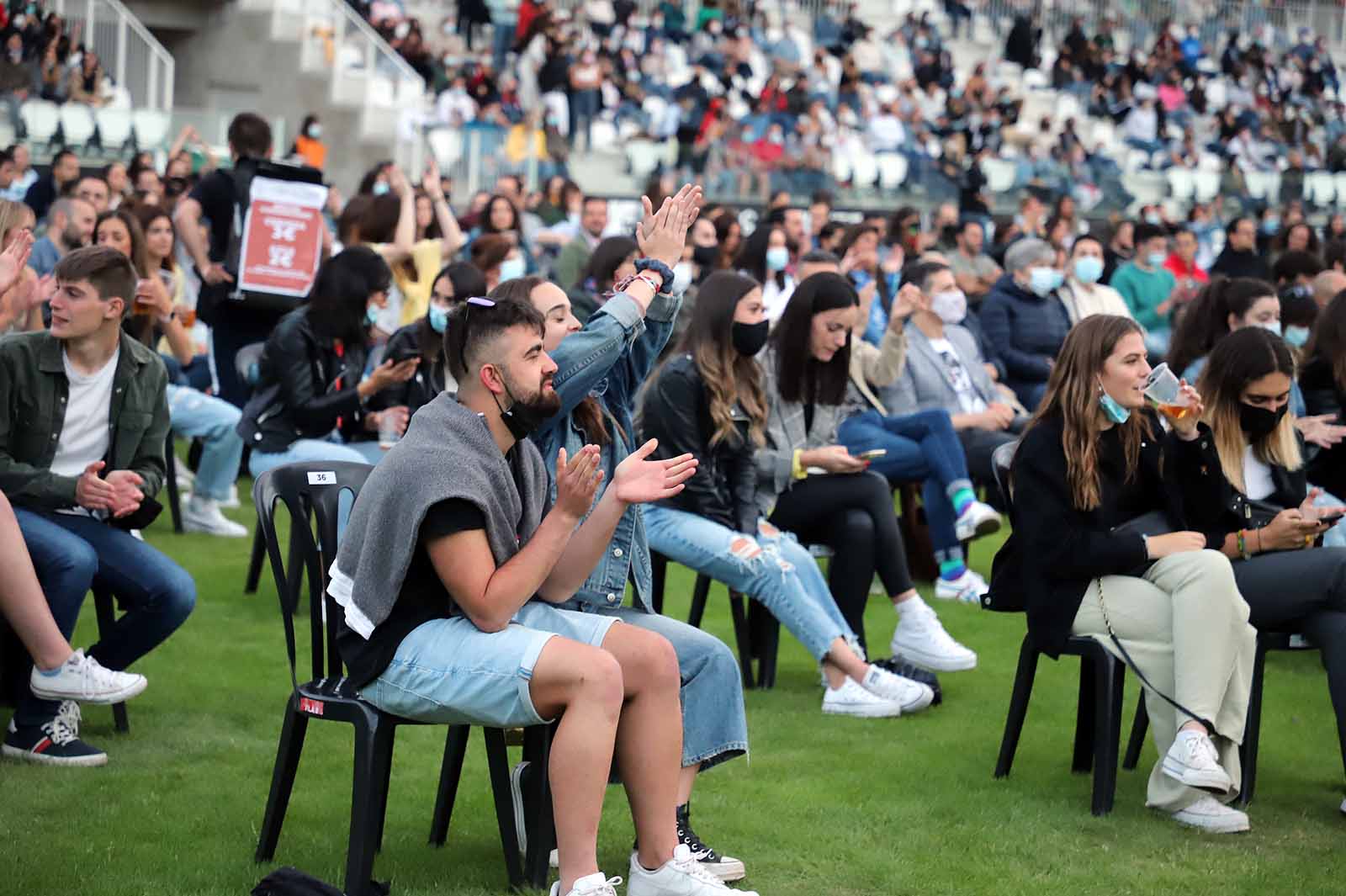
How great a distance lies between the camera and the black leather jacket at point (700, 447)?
5828 mm

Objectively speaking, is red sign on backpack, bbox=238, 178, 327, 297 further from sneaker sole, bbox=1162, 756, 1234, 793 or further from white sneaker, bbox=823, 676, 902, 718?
sneaker sole, bbox=1162, 756, 1234, 793

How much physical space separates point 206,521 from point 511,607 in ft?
17.0

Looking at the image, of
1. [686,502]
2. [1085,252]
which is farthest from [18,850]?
[1085,252]

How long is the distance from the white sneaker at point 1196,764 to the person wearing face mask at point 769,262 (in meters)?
5.76

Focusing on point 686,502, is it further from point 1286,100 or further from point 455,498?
point 1286,100

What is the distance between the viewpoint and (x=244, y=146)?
9.55 meters

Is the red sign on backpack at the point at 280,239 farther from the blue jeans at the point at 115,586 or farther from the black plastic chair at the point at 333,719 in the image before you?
the black plastic chair at the point at 333,719

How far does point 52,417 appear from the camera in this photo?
5035 mm

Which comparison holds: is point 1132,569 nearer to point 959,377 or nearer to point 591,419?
point 591,419

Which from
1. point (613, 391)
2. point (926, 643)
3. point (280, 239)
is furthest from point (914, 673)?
point (280, 239)

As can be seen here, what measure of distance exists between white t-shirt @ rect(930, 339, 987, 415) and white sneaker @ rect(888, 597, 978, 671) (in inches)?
80.2

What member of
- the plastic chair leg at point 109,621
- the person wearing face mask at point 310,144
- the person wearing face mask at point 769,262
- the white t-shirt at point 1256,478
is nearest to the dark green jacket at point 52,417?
the plastic chair leg at point 109,621

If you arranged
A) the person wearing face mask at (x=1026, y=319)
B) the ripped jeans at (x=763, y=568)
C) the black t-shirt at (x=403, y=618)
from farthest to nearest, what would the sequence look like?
the person wearing face mask at (x=1026, y=319), the ripped jeans at (x=763, y=568), the black t-shirt at (x=403, y=618)

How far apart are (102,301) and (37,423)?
0.39 m
